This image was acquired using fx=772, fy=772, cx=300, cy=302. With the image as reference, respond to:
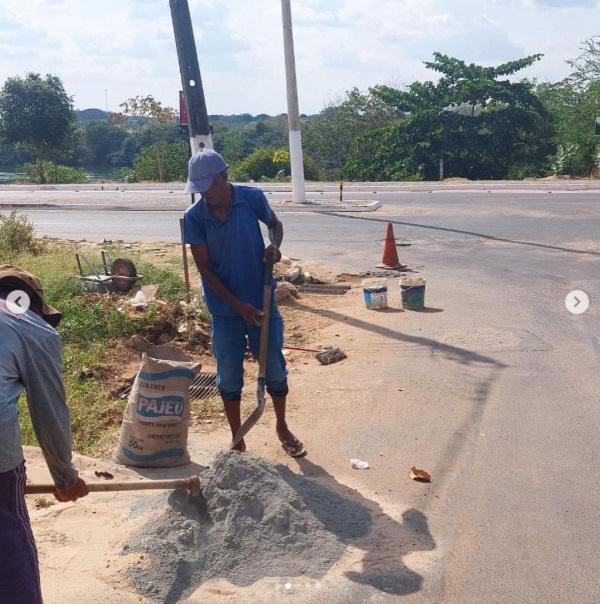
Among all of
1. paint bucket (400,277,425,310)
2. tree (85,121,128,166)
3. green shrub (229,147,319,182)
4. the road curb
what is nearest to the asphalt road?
paint bucket (400,277,425,310)

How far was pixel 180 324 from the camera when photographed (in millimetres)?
7453

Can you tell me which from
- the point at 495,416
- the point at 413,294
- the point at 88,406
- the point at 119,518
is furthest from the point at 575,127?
the point at 119,518

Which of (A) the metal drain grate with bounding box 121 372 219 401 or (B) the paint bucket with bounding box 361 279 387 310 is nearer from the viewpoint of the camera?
(A) the metal drain grate with bounding box 121 372 219 401

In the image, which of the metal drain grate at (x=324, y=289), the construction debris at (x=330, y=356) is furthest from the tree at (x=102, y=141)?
the construction debris at (x=330, y=356)

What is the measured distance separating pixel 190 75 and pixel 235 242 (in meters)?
5.06

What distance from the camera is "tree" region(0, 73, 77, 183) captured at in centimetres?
3344

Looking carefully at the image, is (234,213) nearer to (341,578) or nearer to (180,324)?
(341,578)

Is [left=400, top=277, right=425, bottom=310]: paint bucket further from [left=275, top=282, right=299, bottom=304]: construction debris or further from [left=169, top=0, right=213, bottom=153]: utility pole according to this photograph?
[left=169, top=0, right=213, bottom=153]: utility pole

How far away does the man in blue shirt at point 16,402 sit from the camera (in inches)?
93.4

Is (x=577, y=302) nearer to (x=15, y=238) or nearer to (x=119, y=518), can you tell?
(x=119, y=518)

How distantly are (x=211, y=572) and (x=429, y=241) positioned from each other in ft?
32.7

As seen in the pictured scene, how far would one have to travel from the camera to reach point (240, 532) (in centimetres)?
364

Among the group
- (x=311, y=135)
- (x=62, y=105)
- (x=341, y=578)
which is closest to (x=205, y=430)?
(x=341, y=578)

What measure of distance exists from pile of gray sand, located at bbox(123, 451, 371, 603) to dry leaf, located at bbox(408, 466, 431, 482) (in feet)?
1.79
